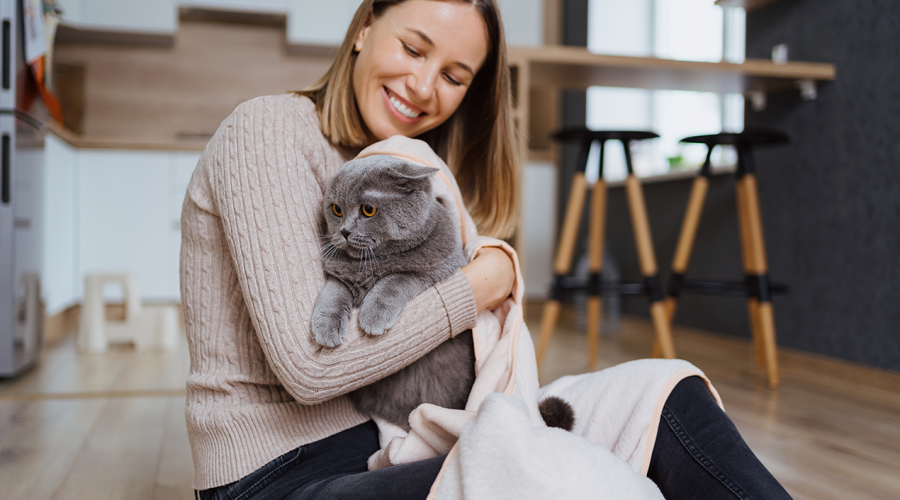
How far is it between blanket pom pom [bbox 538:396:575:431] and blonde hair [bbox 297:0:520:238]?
1.03 feet

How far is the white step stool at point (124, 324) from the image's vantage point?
96.0 inches

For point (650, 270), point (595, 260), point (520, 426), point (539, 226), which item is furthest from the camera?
point (539, 226)

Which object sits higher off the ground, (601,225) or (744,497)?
(601,225)

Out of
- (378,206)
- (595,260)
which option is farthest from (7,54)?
(595,260)

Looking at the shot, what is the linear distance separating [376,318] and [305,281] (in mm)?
101

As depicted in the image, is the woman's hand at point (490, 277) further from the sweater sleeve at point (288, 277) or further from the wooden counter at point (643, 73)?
the wooden counter at point (643, 73)

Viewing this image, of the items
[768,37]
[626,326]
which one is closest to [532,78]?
[768,37]

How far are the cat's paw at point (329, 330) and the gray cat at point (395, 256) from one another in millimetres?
38

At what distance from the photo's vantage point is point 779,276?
237 cm

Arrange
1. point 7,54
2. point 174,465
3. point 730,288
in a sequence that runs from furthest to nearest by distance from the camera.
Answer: point 730,288 < point 7,54 < point 174,465

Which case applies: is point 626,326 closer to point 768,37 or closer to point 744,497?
point 768,37

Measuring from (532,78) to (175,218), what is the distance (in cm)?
222

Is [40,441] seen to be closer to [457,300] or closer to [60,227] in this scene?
[457,300]

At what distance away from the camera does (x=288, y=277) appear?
2.42ft
